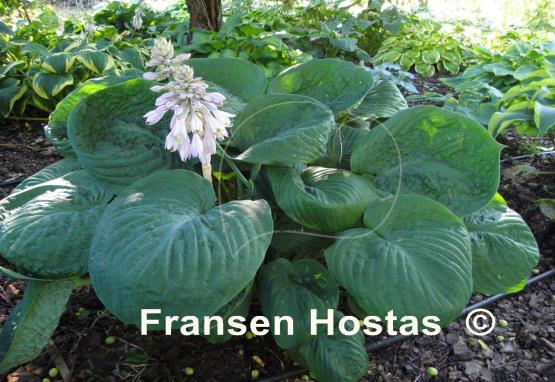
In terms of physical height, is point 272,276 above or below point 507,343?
above

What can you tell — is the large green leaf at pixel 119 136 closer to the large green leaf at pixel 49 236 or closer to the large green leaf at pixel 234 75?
the large green leaf at pixel 49 236

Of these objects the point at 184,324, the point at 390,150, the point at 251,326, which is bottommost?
the point at 251,326

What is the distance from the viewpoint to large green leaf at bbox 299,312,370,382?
1245 mm

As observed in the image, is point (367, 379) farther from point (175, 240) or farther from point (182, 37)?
point (182, 37)

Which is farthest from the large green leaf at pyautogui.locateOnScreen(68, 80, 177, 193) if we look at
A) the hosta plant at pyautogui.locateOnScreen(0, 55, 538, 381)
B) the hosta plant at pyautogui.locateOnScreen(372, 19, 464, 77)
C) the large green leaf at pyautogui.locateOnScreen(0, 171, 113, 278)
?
the hosta plant at pyautogui.locateOnScreen(372, 19, 464, 77)

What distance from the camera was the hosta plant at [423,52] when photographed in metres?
4.40

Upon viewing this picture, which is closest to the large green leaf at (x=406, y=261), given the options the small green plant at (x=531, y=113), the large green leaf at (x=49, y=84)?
the small green plant at (x=531, y=113)

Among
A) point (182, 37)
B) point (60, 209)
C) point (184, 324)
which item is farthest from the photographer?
point (182, 37)

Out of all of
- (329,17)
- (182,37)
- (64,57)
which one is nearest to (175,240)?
(64,57)

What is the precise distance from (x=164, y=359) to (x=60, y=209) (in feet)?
1.65

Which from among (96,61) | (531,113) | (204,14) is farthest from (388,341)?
(204,14)

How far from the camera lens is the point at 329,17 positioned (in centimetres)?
513

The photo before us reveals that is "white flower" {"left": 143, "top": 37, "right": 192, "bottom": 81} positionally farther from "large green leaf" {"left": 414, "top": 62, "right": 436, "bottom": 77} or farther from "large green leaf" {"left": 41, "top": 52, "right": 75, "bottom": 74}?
"large green leaf" {"left": 414, "top": 62, "right": 436, "bottom": 77}

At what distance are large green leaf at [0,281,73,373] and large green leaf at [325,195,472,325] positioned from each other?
2.30 ft
